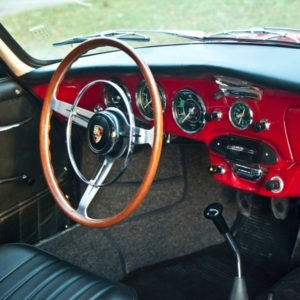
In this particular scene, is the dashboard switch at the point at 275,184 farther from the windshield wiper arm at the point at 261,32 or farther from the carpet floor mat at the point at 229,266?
the carpet floor mat at the point at 229,266

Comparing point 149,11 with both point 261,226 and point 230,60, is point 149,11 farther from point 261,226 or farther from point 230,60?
point 261,226

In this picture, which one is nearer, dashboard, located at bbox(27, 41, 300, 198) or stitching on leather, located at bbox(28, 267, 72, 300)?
dashboard, located at bbox(27, 41, 300, 198)

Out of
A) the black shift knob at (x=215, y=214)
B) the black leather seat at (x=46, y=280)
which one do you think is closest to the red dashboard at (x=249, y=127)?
the black shift knob at (x=215, y=214)

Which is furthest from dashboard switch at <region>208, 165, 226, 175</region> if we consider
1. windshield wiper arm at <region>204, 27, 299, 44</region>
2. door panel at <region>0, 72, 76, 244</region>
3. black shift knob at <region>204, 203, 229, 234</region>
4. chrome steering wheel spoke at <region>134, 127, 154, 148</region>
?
door panel at <region>0, 72, 76, 244</region>

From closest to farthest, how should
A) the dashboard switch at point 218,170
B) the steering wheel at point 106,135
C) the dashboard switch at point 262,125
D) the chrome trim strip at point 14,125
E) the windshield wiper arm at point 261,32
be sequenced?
the steering wheel at point 106,135 < the dashboard switch at point 262,125 < the dashboard switch at point 218,170 < the windshield wiper arm at point 261,32 < the chrome trim strip at point 14,125

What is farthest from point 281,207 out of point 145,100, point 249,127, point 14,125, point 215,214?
point 14,125

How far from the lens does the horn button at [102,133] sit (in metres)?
1.52

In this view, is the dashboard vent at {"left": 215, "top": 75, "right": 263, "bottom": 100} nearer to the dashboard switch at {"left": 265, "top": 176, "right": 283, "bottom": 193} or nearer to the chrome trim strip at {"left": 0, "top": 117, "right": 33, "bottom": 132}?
the dashboard switch at {"left": 265, "top": 176, "right": 283, "bottom": 193}

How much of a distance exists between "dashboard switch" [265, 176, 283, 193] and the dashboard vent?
255mm

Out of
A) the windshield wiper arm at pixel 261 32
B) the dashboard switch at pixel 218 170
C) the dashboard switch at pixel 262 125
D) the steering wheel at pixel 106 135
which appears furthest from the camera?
the windshield wiper arm at pixel 261 32

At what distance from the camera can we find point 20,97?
203 centimetres

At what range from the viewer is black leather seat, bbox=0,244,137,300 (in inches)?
61.3

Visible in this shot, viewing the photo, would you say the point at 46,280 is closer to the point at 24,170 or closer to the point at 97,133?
the point at 97,133

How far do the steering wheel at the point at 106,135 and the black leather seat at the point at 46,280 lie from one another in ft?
0.69
